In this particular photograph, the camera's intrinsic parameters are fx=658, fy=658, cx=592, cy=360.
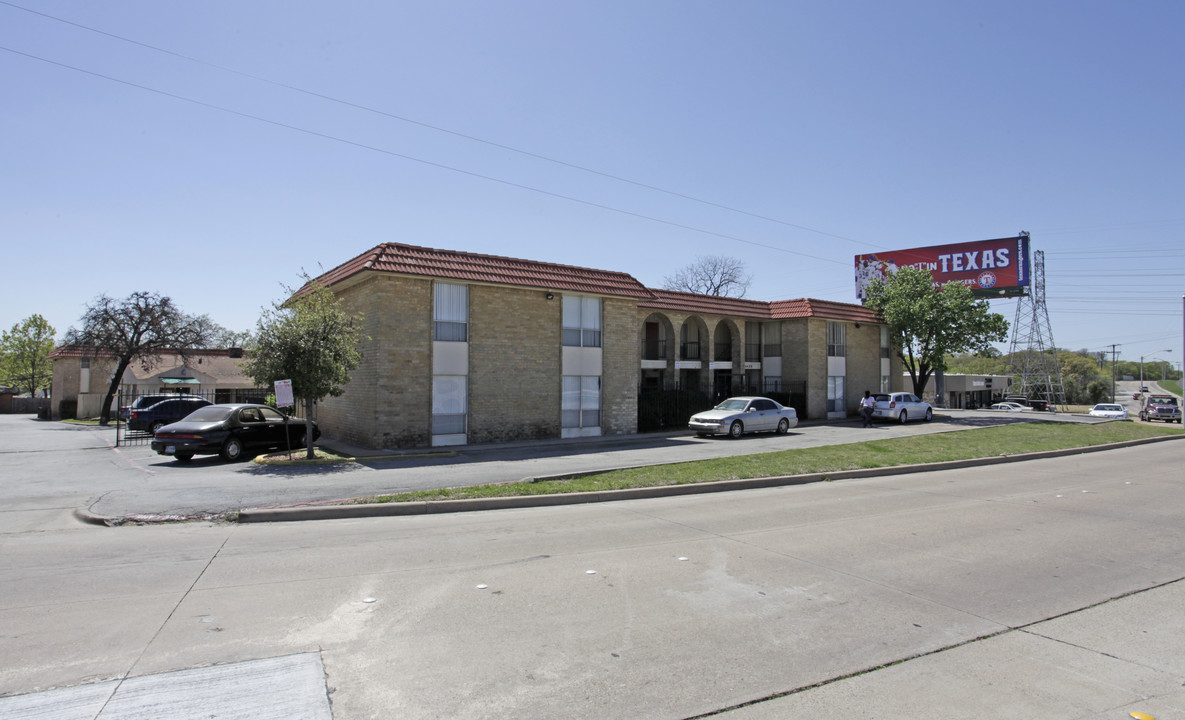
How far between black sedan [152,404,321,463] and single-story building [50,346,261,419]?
79.2ft

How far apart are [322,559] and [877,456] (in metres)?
13.7

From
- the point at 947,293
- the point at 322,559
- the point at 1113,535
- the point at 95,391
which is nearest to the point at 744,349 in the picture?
the point at 947,293

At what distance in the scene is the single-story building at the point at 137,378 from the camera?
40.7m

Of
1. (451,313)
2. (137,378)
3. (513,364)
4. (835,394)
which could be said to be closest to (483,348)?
(513,364)

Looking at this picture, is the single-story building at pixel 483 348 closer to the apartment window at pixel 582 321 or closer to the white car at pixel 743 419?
the apartment window at pixel 582 321

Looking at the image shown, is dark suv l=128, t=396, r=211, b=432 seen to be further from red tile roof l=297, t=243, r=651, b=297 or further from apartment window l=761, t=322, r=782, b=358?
apartment window l=761, t=322, r=782, b=358

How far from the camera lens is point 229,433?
1639 cm

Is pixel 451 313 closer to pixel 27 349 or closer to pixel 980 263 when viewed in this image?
pixel 980 263

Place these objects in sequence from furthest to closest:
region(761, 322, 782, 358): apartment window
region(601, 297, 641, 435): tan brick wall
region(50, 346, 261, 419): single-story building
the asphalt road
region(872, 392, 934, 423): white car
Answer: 1. region(50, 346, 261, 419): single-story building
2. region(761, 322, 782, 358): apartment window
3. region(872, 392, 934, 423): white car
4. region(601, 297, 641, 435): tan brick wall
5. the asphalt road

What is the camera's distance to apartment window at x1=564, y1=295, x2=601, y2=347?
861 inches

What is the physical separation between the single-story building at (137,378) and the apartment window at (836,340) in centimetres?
3304

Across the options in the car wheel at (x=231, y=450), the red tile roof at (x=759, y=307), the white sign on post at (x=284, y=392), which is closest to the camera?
the white sign on post at (x=284, y=392)

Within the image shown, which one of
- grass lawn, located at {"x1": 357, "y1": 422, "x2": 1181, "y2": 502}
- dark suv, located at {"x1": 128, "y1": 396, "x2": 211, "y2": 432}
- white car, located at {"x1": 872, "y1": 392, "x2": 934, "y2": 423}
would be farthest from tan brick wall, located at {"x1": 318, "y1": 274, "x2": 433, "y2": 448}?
white car, located at {"x1": 872, "y1": 392, "x2": 934, "y2": 423}

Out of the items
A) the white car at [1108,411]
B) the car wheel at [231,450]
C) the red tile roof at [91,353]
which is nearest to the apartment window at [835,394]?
the white car at [1108,411]
